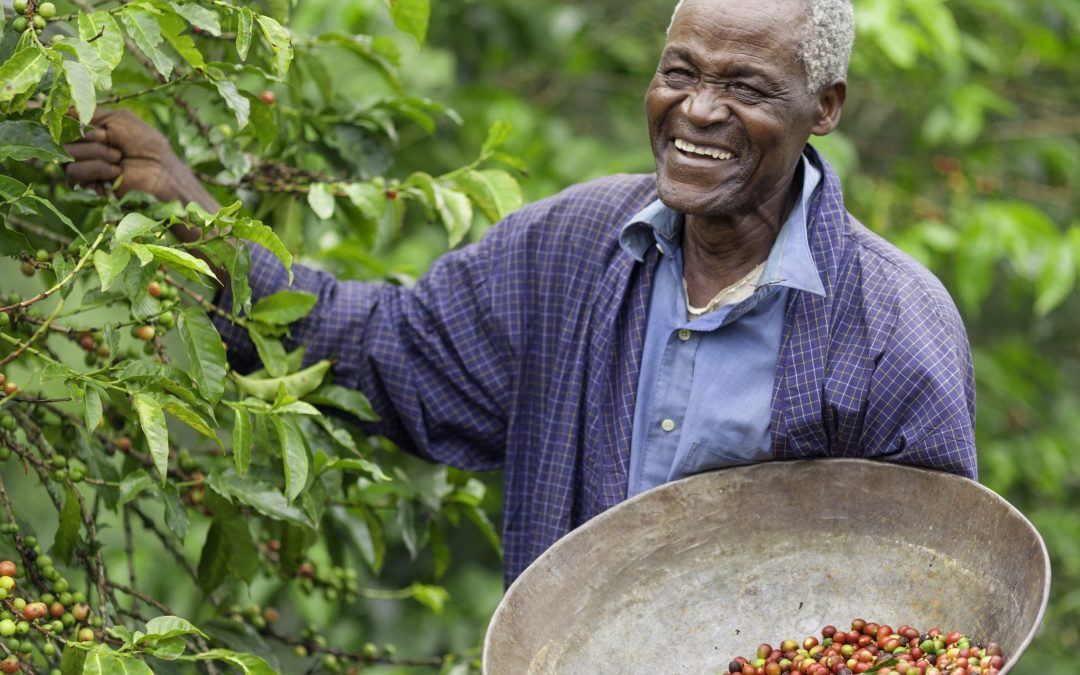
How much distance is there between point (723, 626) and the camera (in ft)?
6.56

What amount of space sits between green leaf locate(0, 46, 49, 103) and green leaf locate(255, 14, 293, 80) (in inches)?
11.2

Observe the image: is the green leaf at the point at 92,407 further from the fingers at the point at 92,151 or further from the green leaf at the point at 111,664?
the fingers at the point at 92,151

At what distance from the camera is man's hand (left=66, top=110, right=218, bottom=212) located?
206cm

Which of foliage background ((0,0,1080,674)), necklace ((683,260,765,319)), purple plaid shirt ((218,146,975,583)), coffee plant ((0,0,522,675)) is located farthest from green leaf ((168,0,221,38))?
foliage background ((0,0,1080,674))

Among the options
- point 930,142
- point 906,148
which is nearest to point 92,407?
point 930,142

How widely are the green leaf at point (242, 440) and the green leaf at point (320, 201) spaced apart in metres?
0.40

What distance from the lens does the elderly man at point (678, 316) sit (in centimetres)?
195

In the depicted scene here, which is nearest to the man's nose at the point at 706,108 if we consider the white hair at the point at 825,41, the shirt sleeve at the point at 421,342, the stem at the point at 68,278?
the white hair at the point at 825,41

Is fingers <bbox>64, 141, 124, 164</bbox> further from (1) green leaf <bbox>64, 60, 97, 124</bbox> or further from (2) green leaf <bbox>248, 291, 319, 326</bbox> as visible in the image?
(1) green leaf <bbox>64, 60, 97, 124</bbox>

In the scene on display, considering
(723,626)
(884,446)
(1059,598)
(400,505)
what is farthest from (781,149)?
(1059,598)

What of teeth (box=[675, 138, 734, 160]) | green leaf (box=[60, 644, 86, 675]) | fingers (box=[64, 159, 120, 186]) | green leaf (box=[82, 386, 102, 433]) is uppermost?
teeth (box=[675, 138, 734, 160])

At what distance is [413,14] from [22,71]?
70 cm

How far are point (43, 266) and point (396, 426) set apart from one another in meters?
0.68

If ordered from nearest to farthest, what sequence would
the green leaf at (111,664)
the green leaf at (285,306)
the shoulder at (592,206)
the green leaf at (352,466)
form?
the green leaf at (111,664)
the green leaf at (352,466)
the green leaf at (285,306)
the shoulder at (592,206)
